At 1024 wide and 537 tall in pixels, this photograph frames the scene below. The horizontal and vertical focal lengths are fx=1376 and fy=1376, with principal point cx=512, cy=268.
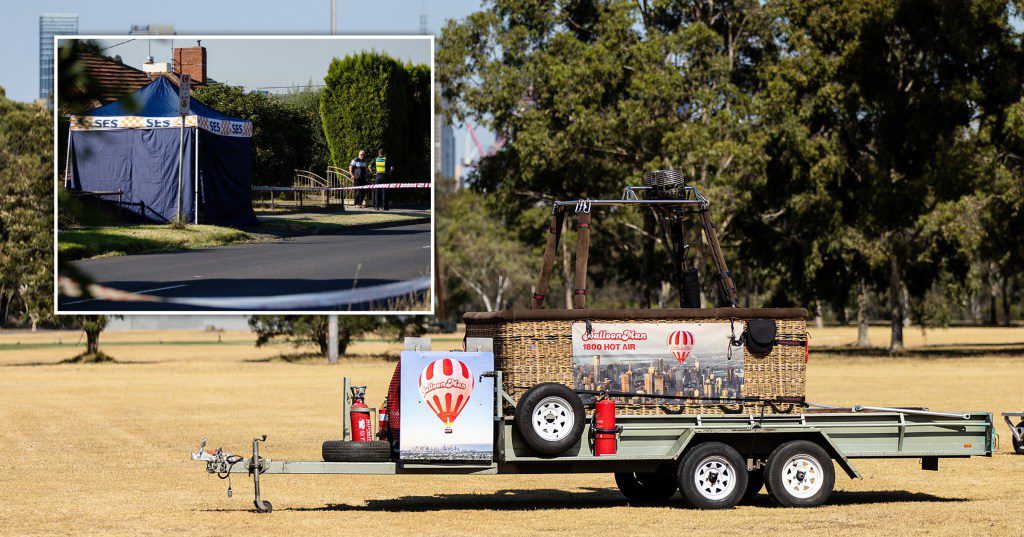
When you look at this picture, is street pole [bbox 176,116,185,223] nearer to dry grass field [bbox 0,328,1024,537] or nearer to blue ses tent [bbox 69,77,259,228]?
blue ses tent [bbox 69,77,259,228]

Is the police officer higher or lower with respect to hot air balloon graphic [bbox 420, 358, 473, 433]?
higher

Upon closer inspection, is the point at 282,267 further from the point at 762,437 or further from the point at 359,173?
the point at 762,437

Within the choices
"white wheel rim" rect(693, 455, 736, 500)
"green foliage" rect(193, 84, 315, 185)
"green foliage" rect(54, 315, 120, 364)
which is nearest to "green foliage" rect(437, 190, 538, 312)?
"green foliage" rect(54, 315, 120, 364)

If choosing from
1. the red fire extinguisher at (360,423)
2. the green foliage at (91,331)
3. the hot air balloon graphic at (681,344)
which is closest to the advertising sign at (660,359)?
the hot air balloon graphic at (681,344)

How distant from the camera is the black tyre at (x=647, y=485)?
14.6m

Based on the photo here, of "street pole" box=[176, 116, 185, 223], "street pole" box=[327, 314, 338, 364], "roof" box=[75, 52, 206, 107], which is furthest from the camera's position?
"street pole" box=[327, 314, 338, 364]

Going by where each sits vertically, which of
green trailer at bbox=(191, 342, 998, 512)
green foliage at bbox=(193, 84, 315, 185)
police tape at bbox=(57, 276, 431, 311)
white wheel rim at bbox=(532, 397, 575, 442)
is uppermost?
green foliage at bbox=(193, 84, 315, 185)

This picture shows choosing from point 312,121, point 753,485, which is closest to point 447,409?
point 753,485

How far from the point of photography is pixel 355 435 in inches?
523

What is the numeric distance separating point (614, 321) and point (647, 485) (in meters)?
2.49

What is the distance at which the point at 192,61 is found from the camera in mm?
34719

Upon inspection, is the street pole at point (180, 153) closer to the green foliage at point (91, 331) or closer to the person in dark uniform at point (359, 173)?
the person in dark uniform at point (359, 173)

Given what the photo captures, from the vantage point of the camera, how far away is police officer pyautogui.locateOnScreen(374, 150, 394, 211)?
35.5 metres

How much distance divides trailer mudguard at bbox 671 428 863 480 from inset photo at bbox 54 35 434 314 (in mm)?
21953
